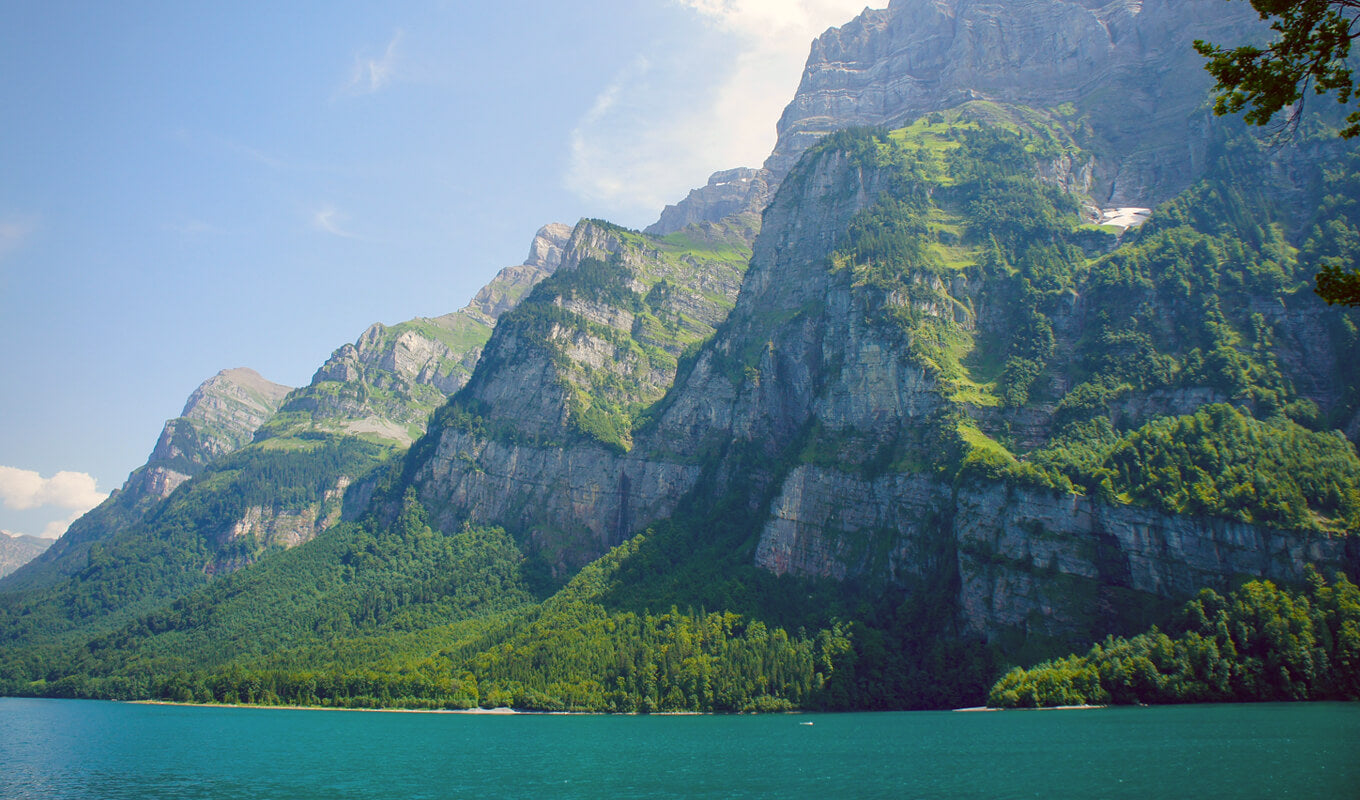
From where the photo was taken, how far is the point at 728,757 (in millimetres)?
87750

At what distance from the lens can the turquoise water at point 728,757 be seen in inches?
2562

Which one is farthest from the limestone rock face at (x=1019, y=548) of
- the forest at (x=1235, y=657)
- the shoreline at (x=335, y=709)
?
the shoreline at (x=335, y=709)

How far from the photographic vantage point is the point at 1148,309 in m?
196

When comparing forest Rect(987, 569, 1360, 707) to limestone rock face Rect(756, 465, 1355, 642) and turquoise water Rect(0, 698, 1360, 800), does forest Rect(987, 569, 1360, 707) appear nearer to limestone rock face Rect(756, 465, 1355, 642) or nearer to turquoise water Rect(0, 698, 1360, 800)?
limestone rock face Rect(756, 465, 1355, 642)

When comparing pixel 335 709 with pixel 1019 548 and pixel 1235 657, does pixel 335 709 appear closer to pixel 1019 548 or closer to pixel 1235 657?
pixel 1019 548

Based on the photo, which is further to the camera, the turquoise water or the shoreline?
the shoreline

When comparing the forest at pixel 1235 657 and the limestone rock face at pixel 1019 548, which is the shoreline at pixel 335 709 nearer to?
the limestone rock face at pixel 1019 548

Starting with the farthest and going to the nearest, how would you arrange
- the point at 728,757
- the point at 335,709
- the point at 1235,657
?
the point at 335,709, the point at 1235,657, the point at 728,757

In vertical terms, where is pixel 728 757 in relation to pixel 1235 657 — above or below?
below

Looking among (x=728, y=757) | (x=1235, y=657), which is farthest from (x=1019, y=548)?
(x=728, y=757)

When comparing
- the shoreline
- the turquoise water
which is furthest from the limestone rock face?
the shoreline

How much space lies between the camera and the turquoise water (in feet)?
213

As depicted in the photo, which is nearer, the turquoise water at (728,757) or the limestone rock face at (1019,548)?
the turquoise water at (728,757)

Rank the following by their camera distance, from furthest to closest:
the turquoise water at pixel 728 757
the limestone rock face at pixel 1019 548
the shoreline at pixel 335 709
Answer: the shoreline at pixel 335 709, the limestone rock face at pixel 1019 548, the turquoise water at pixel 728 757
